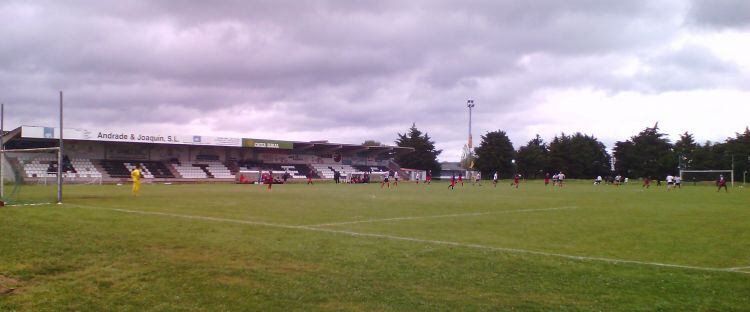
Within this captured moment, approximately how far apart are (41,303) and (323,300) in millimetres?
3321

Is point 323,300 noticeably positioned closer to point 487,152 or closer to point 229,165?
point 229,165

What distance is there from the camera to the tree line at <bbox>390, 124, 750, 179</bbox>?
101 meters

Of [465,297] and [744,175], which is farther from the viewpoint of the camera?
[744,175]

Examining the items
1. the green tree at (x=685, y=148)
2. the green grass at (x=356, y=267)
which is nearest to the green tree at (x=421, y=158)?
the green tree at (x=685, y=148)

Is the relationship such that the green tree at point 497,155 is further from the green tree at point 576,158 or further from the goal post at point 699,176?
the goal post at point 699,176

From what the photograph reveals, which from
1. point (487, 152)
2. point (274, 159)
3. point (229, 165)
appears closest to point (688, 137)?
point (487, 152)

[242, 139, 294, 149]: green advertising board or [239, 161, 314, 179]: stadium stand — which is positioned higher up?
[242, 139, 294, 149]: green advertising board

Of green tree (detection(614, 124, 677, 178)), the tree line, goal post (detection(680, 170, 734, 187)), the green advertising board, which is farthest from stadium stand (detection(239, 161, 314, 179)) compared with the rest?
green tree (detection(614, 124, 677, 178))

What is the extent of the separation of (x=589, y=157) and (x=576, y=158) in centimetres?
336

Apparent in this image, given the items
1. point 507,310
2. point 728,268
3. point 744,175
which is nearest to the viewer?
point 507,310

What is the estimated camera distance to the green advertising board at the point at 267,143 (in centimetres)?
7744

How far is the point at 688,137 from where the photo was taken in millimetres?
109062

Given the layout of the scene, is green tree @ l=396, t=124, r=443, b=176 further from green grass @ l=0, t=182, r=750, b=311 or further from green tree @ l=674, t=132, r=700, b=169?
green grass @ l=0, t=182, r=750, b=311

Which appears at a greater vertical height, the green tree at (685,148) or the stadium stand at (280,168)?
the green tree at (685,148)
